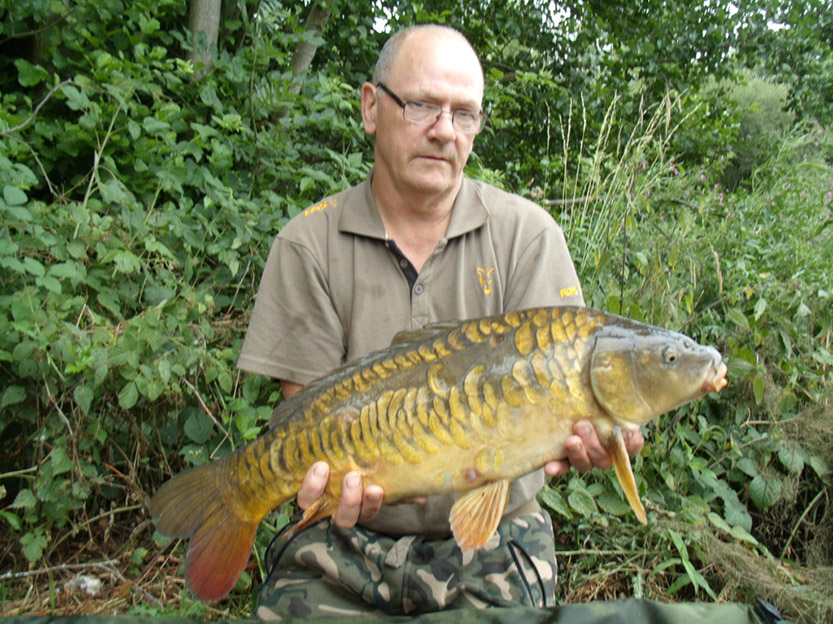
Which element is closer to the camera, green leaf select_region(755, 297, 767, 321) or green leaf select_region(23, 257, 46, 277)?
green leaf select_region(23, 257, 46, 277)

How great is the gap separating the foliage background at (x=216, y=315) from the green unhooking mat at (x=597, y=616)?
2.90ft

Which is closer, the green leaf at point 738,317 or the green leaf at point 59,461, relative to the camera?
the green leaf at point 59,461

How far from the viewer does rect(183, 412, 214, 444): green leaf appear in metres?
2.01

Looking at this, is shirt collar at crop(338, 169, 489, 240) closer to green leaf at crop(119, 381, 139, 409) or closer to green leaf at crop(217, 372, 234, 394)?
green leaf at crop(217, 372, 234, 394)

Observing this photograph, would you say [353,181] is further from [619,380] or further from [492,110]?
[619,380]

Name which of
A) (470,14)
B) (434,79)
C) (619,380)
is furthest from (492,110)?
(619,380)

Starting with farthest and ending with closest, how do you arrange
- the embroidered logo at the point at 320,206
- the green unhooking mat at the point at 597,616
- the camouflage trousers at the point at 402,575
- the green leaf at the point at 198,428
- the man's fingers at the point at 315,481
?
the green leaf at the point at 198,428
the embroidered logo at the point at 320,206
the camouflage trousers at the point at 402,575
the man's fingers at the point at 315,481
the green unhooking mat at the point at 597,616

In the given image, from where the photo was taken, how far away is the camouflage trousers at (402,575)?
1.44 m

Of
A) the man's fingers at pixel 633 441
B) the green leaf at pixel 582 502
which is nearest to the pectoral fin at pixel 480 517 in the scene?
the man's fingers at pixel 633 441

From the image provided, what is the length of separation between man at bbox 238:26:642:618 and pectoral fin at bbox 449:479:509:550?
0.28 m

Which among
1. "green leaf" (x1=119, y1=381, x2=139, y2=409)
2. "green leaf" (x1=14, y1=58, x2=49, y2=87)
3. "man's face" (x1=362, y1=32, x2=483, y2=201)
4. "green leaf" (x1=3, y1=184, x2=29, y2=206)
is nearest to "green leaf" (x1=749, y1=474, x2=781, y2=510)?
"man's face" (x1=362, y1=32, x2=483, y2=201)

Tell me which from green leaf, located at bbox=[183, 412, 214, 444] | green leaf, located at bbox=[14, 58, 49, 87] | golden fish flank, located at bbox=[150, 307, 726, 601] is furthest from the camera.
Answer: green leaf, located at bbox=[14, 58, 49, 87]

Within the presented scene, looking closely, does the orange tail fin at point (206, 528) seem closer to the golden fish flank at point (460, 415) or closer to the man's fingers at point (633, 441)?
the golden fish flank at point (460, 415)

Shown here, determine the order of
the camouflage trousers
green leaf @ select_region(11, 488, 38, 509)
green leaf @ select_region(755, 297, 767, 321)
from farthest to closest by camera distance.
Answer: green leaf @ select_region(755, 297, 767, 321)
green leaf @ select_region(11, 488, 38, 509)
the camouflage trousers
